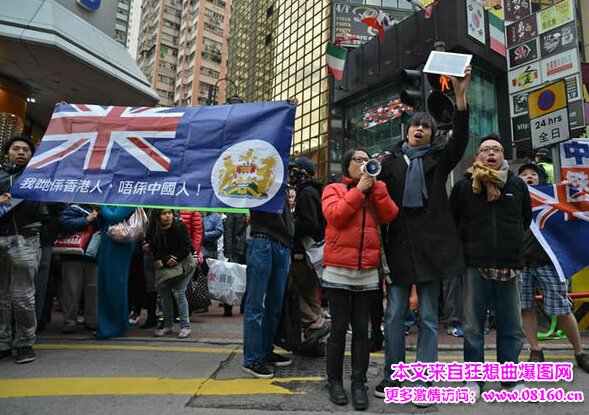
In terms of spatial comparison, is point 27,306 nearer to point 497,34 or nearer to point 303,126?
point 497,34

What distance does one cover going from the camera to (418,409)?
2809mm

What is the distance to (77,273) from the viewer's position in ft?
16.9

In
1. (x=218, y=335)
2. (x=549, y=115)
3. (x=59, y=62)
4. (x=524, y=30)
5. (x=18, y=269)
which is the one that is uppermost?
(x=59, y=62)

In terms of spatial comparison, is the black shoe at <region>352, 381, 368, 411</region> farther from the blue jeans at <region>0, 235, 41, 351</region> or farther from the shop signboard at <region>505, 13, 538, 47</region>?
the shop signboard at <region>505, 13, 538, 47</region>

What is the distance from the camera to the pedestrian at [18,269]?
3871 millimetres

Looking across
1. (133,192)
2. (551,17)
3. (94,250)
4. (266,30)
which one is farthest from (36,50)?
(266,30)

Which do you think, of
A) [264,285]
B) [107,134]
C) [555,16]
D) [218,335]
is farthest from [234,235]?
[555,16]

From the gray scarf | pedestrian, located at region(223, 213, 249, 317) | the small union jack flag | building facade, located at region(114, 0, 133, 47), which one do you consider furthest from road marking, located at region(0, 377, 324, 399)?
building facade, located at region(114, 0, 133, 47)

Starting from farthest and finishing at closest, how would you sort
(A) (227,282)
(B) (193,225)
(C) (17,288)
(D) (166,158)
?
(A) (227,282) < (B) (193,225) < (D) (166,158) < (C) (17,288)

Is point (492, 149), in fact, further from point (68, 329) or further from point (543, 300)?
point (68, 329)

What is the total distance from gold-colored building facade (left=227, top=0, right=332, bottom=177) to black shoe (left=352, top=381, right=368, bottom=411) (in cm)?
2476

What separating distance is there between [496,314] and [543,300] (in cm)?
122

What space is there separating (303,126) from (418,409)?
28619 millimetres

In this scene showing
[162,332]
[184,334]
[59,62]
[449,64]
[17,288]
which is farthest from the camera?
[59,62]
